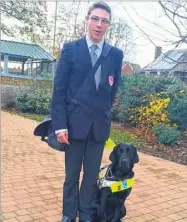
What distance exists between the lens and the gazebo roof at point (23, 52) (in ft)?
62.7

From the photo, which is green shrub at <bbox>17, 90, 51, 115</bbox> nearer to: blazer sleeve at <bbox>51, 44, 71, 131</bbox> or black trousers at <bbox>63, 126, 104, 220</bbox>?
black trousers at <bbox>63, 126, 104, 220</bbox>

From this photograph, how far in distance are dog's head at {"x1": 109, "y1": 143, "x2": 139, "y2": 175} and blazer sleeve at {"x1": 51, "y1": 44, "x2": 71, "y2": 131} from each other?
578 mm

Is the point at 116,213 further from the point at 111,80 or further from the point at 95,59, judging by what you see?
the point at 95,59

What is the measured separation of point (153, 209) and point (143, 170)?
181 cm

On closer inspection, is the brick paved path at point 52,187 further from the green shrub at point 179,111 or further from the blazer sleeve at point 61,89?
the green shrub at point 179,111

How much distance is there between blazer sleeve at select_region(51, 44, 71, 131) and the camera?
263 centimetres

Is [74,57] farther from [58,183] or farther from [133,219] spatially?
[58,183]

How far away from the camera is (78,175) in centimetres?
290

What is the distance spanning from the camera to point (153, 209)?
12.2ft

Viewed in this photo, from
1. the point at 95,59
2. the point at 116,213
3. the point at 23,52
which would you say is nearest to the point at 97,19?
the point at 95,59

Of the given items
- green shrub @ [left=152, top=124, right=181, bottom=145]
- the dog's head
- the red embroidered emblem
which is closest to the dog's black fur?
the dog's head

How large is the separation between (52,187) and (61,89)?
196 centimetres

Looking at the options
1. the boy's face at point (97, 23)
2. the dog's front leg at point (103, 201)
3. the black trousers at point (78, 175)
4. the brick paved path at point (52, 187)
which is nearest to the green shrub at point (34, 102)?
the brick paved path at point (52, 187)

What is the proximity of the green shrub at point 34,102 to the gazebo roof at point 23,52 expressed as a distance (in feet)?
17.2
